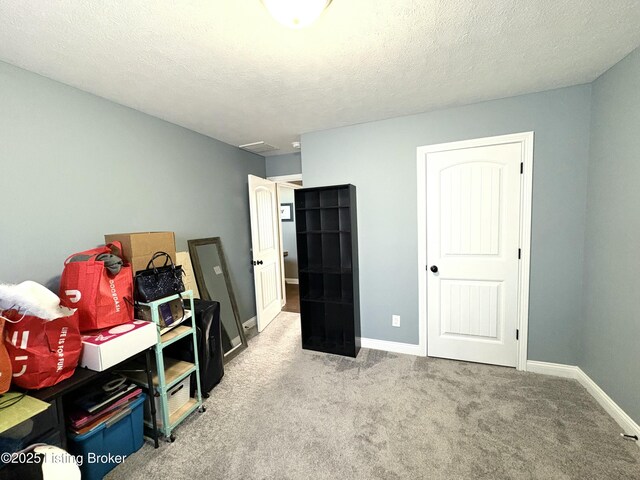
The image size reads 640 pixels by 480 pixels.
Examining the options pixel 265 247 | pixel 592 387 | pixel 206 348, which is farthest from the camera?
pixel 265 247

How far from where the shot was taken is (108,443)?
1489 millimetres

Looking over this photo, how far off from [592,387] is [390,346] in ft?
5.11

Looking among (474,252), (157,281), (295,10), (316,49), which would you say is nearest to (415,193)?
(474,252)

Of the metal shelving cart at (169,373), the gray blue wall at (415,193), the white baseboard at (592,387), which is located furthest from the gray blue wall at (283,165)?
the white baseboard at (592,387)

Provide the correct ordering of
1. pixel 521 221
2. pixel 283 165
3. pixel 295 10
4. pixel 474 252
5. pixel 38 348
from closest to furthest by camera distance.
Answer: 1. pixel 295 10
2. pixel 38 348
3. pixel 521 221
4. pixel 474 252
5. pixel 283 165

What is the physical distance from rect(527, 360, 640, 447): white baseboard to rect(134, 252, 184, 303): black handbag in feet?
9.97

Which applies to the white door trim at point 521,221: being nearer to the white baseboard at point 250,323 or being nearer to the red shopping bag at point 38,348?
the white baseboard at point 250,323

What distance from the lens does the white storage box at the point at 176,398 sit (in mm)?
1766

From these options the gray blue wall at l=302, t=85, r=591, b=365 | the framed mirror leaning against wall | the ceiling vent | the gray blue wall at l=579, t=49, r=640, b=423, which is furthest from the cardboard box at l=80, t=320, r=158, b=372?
the gray blue wall at l=579, t=49, r=640, b=423

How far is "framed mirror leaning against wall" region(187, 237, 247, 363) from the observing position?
2740 mm

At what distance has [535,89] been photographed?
207cm

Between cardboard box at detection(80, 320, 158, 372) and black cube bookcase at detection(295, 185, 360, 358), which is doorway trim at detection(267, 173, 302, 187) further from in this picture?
cardboard box at detection(80, 320, 158, 372)

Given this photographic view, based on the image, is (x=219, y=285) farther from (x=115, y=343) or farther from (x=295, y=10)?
(x=295, y=10)

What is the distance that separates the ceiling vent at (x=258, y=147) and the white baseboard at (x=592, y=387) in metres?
3.59
